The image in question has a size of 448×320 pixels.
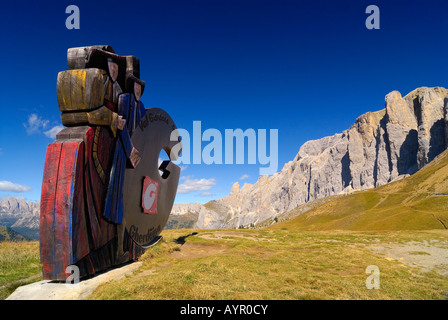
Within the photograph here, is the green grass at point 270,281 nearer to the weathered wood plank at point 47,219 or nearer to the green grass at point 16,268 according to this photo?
the weathered wood plank at point 47,219

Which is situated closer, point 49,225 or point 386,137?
point 49,225

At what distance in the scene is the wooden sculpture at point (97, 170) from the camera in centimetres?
755

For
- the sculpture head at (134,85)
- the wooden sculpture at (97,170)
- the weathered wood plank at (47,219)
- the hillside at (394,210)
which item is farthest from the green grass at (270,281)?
the hillside at (394,210)

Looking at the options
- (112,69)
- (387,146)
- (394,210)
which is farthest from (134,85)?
(387,146)

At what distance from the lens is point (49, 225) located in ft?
24.6

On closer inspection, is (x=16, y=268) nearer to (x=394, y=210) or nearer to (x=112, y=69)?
(x=112, y=69)

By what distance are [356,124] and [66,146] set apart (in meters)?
183

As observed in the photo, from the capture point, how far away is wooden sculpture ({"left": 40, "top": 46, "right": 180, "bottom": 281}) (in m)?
7.55

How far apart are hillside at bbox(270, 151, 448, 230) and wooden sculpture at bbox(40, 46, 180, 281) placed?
4574 cm

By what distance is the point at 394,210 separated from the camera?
54.6m
